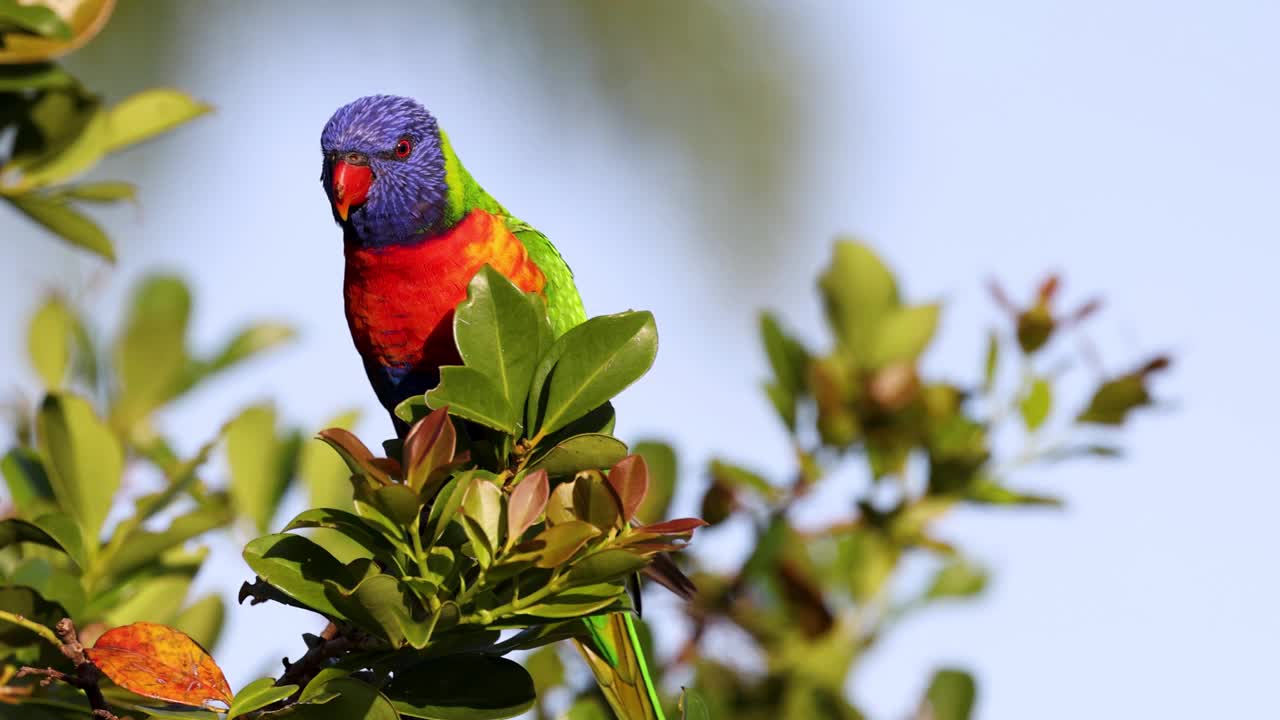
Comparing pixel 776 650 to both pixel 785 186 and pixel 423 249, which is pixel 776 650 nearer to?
pixel 423 249

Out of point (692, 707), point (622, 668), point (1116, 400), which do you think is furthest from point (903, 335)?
point (692, 707)

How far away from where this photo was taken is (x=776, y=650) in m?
2.01

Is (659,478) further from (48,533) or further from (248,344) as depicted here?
(48,533)

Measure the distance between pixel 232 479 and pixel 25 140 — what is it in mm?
545

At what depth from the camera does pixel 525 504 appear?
1.04 m

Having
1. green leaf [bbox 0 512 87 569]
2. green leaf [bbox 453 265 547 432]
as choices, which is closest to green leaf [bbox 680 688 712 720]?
green leaf [bbox 453 265 547 432]

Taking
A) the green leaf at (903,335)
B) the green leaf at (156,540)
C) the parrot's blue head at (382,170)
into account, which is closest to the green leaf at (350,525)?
the green leaf at (156,540)

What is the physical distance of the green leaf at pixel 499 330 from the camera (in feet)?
3.76

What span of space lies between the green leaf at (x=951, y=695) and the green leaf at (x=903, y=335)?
52 cm

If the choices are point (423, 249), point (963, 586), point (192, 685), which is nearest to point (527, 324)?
point (192, 685)

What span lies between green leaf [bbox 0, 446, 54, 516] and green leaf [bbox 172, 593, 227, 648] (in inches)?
8.7

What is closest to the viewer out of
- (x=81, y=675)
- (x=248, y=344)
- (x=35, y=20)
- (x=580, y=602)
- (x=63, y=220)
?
(x=81, y=675)

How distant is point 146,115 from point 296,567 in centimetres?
84

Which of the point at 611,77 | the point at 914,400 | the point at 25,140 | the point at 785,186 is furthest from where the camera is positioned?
the point at 785,186
